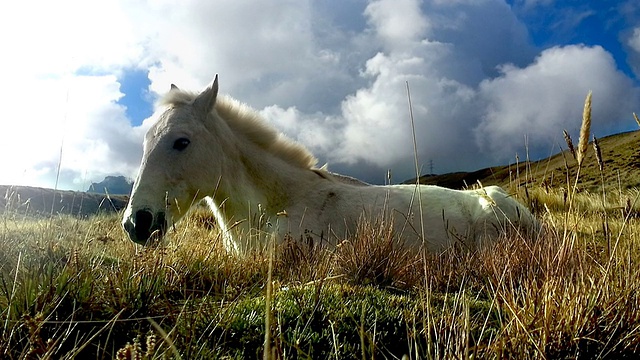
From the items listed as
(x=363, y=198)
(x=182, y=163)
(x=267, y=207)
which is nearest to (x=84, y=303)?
(x=182, y=163)

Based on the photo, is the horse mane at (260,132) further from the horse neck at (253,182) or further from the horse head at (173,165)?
the horse head at (173,165)

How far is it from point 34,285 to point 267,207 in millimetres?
3529

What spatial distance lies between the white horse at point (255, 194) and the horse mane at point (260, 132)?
2 centimetres

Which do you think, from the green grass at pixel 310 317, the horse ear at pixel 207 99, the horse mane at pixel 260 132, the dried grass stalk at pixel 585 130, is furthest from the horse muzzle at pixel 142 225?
the dried grass stalk at pixel 585 130

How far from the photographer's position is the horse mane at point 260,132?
6445 mm

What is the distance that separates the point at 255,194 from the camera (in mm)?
5836

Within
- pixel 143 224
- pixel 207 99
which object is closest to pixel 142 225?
pixel 143 224

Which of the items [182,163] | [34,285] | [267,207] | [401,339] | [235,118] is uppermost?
[235,118]

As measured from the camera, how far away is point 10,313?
7.45ft

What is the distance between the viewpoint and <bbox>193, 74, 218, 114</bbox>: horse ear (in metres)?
5.79

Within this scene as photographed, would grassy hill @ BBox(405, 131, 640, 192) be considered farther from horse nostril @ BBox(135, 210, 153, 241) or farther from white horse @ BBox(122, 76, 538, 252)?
horse nostril @ BBox(135, 210, 153, 241)

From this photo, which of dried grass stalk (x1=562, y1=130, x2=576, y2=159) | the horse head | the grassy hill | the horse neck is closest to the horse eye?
the horse head

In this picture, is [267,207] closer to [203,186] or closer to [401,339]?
[203,186]

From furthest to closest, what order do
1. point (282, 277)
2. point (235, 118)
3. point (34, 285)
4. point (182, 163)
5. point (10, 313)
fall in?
point (235, 118)
point (182, 163)
point (282, 277)
point (34, 285)
point (10, 313)
